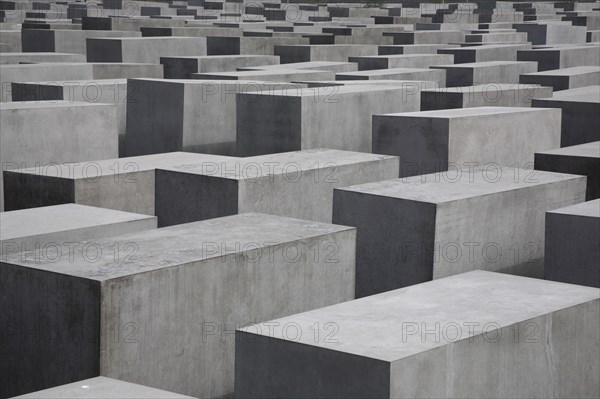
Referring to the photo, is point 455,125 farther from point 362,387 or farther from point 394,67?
point 394,67

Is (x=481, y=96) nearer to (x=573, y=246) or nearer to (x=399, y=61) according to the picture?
(x=399, y=61)

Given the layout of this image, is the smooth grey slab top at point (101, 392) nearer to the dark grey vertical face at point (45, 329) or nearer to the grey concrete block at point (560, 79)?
the dark grey vertical face at point (45, 329)

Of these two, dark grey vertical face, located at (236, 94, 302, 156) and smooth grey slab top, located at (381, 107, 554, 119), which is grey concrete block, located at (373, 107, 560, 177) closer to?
smooth grey slab top, located at (381, 107, 554, 119)

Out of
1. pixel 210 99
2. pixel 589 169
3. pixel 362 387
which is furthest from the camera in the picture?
pixel 210 99

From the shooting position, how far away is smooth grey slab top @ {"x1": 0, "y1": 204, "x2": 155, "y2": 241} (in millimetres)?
6140

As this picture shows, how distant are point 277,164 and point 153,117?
→ 3234 millimetres

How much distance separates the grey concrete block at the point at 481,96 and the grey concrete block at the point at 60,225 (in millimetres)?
5205

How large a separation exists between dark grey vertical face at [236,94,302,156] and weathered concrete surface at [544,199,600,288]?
3.53 meters

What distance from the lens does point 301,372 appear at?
170 inches

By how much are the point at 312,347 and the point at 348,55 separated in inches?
555

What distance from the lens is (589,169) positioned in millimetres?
8242

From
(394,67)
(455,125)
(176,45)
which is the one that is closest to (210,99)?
(455,125)

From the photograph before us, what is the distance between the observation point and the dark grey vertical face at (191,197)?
7150 millimetres

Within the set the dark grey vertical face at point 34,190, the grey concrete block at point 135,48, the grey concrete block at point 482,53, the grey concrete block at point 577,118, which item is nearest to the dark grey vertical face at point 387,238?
the dark grey vertical face at point 34,190
